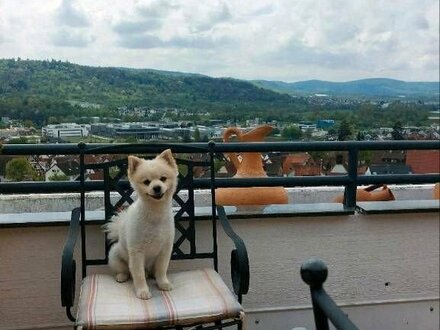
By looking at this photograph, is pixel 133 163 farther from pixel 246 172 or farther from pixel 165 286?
pixel 246 172

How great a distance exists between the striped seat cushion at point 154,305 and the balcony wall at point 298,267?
449 millimetres

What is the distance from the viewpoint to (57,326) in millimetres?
2496

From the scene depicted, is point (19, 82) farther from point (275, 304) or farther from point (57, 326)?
point (275, 304)

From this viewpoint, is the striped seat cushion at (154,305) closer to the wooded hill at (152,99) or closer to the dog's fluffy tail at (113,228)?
the dog's fluffy tail at (113,228)

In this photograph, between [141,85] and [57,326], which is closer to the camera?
[57,326]

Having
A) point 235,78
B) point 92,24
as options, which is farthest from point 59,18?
point 235,78

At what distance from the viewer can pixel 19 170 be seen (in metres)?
2.47

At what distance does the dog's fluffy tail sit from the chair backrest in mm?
46

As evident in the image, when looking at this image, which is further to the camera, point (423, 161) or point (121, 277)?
point (423, 161)

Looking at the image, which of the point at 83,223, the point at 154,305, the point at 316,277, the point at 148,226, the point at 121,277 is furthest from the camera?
the point at 83,223

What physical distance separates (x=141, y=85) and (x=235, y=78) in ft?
1.66

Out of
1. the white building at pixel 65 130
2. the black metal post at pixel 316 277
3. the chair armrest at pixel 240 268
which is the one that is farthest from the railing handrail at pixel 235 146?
the black metal post at pixel 316 277

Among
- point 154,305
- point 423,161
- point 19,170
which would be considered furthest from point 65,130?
point 423,161

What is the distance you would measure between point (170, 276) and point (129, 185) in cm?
44
